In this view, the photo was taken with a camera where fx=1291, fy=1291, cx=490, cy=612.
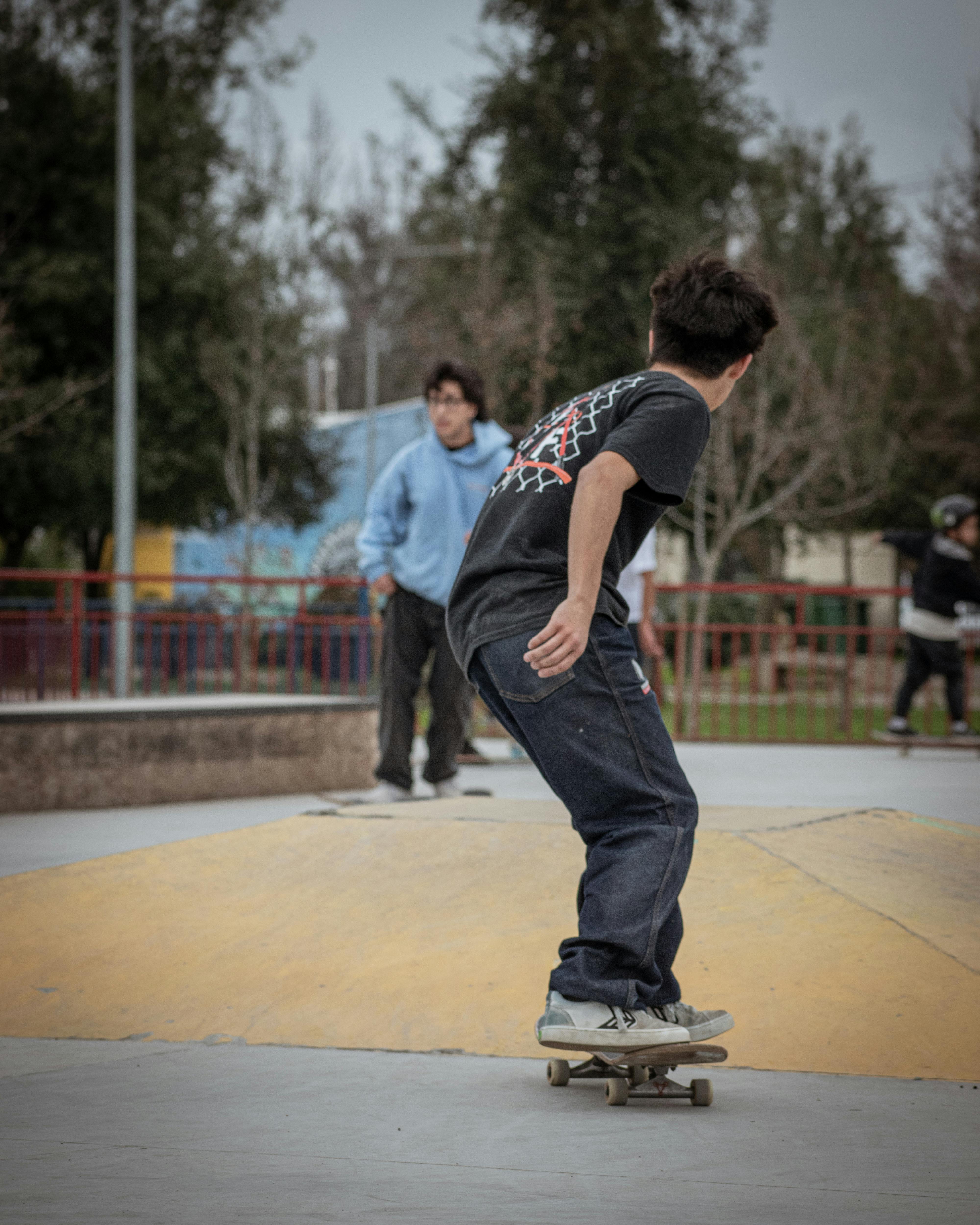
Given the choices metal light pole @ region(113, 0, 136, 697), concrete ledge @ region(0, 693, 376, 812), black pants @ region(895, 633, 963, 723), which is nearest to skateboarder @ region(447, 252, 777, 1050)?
concrete ledge @ region(0, 693, 376, 812)

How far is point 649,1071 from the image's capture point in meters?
2.73

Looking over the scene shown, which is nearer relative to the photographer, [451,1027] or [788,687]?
[451,1027]

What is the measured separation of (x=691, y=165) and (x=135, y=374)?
31.7 feet

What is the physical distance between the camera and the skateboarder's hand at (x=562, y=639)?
2.55m

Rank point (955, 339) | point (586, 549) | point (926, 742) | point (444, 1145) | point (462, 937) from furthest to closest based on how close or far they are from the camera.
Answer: point (955, 339) → point (926, 742) → point (462, 937) → point (586, 549) → point (444, 1145)

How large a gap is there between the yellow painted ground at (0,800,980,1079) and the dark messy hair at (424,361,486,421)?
7.03ft

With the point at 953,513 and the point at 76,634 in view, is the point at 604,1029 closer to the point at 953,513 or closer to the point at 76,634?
the point at 953,513

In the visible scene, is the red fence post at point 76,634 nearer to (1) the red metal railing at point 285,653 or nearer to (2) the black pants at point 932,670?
(1) the red metal railing at point 285,653

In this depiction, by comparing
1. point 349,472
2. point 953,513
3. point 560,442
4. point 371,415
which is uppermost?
point 371,415

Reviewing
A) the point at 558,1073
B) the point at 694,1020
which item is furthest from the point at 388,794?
the point at 694,1020

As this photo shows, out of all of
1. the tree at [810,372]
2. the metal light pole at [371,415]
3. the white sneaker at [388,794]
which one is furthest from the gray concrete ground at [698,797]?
the metal light pole at [371,415]

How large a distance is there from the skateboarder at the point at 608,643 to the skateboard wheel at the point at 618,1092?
0.38 feet

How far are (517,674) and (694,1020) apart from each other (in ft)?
2.67

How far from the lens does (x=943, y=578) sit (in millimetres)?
9812
